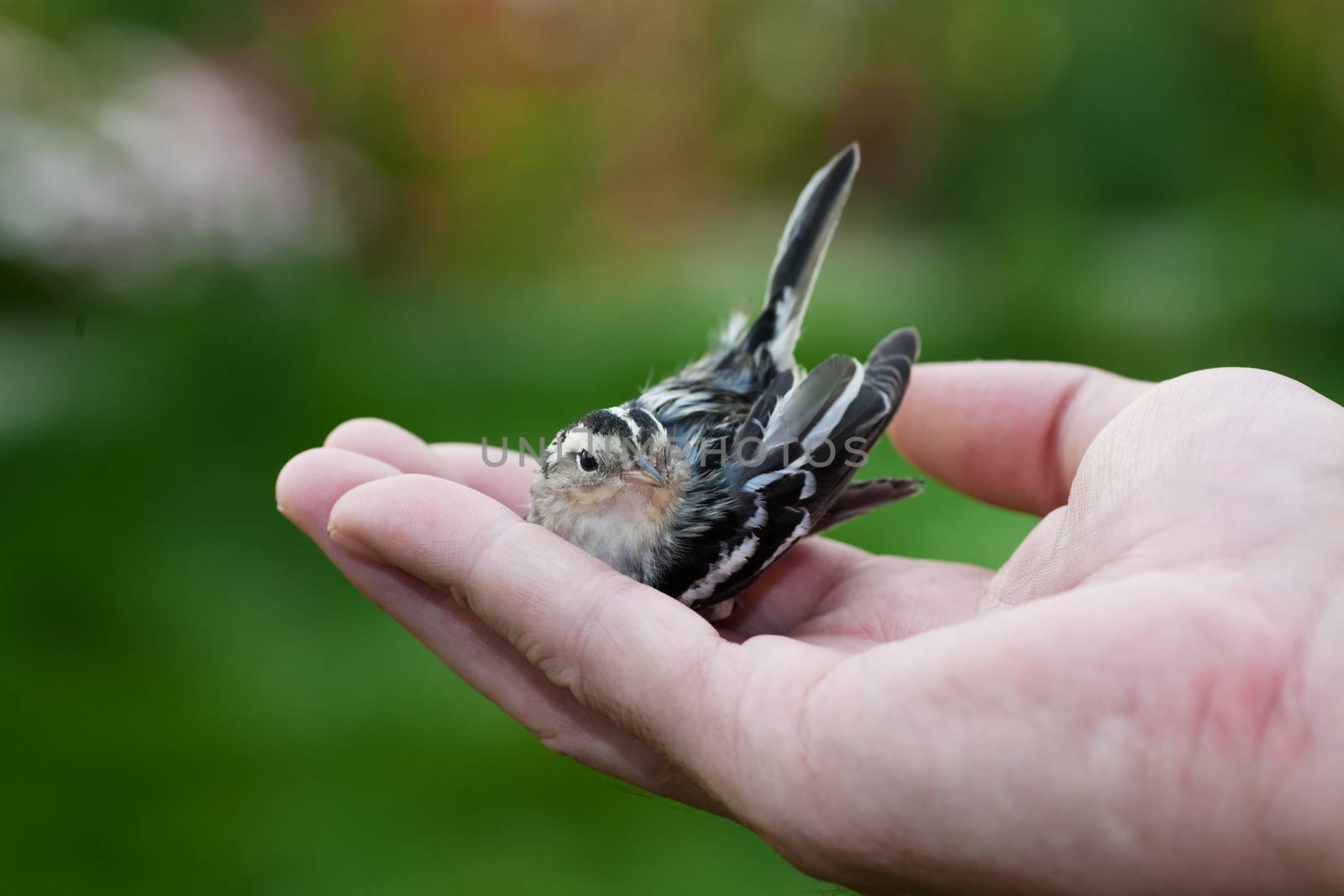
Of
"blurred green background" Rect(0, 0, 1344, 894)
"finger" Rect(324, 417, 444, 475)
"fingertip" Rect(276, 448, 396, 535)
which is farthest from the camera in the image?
"blurred green background" Rect(0, 0, 1344, 894)

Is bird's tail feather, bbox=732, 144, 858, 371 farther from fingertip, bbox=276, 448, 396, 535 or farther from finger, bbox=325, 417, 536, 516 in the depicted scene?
fingertip, bbox=276, 448, 396, 535

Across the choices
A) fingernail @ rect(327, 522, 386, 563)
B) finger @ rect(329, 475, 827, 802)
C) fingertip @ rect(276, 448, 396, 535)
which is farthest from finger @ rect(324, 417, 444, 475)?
finger @ rect(329, 475, 827, 802)

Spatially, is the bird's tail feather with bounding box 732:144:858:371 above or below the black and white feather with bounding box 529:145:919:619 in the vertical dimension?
above

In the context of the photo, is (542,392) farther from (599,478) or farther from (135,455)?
(599,478)

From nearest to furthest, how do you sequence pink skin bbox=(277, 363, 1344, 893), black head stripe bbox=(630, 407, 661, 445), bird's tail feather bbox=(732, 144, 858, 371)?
pink skin bbox=(277, 363, 1344, 893)
black head stripe bbox=(630, 407, 661, 445)
bird's tail feather bbox=(732, 144, 858, 371)

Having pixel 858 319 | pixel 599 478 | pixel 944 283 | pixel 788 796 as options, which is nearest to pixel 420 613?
pixel 599 478

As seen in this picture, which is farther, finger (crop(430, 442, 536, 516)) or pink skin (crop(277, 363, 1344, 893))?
finger (crop(430, 442, 536, 516))

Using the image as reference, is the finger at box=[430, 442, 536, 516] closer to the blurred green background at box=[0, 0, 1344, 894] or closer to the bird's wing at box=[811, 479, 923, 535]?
the bird's wing at box=[811, 479, 923, 535]

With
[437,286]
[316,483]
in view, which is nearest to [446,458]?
[316,483]

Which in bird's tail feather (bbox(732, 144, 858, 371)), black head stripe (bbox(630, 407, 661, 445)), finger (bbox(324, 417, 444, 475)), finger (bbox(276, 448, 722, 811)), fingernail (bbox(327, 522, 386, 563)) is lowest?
finger (bbox(276, 448, 722, 811))
